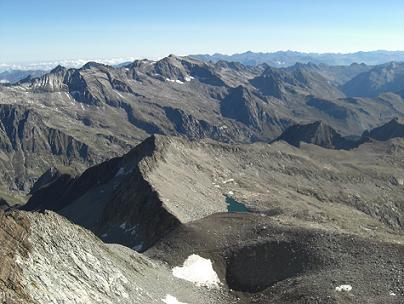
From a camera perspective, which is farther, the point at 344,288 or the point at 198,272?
the point at 198,272

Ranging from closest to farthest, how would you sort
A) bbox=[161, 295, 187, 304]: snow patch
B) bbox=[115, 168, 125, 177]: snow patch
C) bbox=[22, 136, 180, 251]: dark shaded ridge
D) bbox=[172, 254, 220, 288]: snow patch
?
bbox=[161, 295, 187, 304]: snow patch < bbox=[172, 254, 220, 288]: snow patch < bbox=[22, 136, 180, 251]: dark shaded ridge < bbox=[115, 168, 125, 177]: snow patch

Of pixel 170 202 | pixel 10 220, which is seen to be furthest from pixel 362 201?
pixel 10 220

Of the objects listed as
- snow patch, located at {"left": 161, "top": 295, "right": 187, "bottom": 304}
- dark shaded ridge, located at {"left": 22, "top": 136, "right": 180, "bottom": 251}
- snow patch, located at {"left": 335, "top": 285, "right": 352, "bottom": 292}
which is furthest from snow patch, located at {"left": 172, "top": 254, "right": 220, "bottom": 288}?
snow patch, located at {"left": 335, "top": 285, "right": 352, "bottom": 292}

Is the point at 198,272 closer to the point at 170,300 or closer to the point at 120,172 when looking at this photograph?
the point at 170,300

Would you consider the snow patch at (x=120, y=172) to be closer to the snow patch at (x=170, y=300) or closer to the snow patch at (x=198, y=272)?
the snow patch at (x=198, y=272)

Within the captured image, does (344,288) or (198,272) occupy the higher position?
(344,288)

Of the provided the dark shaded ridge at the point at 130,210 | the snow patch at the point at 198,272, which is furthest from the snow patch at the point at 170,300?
the dark shaded ridge at the point at 130,210

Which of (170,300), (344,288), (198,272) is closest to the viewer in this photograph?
(344,288)

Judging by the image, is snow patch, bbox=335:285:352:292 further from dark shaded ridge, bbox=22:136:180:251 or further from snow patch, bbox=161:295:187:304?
dark shaded ridge, bbox=22:136:180:251

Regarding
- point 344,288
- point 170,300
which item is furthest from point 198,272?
point 344,288

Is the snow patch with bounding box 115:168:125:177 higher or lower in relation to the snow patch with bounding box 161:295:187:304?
lower
